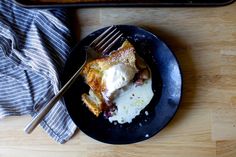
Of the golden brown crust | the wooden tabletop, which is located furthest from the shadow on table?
the golden brown crust

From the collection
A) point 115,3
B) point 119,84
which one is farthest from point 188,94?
point 115,3

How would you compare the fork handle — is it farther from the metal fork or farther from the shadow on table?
the shadow on table

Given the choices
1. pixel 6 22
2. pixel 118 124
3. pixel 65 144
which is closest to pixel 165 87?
pixel 118 124

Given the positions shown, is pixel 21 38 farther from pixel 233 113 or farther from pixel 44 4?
pixel 233 113

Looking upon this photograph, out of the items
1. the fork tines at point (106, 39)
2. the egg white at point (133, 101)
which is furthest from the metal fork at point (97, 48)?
the egg white at point (133, 101)

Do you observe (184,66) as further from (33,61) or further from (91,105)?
(33,61)

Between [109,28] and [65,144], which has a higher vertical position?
[109,28]

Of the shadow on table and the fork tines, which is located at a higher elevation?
the fork tines
